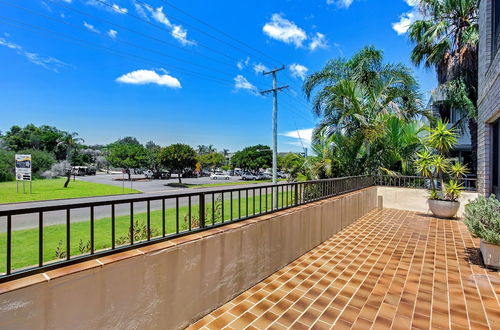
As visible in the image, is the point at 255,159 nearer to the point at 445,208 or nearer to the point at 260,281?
the point at 445,208

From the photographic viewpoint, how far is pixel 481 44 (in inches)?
245

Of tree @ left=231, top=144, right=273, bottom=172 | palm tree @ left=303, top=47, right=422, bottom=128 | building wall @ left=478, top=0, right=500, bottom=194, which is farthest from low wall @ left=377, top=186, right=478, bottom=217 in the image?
tree @ left=231, top=144, right=273, bottom=172

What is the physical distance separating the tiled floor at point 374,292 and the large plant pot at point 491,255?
0.43ft

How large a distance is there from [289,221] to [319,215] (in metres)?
1.02

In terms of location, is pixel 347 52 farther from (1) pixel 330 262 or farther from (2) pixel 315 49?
(1) pixel 330 262

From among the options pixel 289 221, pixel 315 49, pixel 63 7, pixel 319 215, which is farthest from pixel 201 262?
pixel 315 49

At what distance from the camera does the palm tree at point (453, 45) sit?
8562 mm

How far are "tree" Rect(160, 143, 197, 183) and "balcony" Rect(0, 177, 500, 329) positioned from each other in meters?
23.1

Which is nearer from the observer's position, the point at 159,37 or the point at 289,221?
the point at 289,221

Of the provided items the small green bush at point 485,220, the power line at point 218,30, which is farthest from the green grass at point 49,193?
the small green bush at point 485,220

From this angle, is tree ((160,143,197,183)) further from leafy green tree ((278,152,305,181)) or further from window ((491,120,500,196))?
window ((491,120,500,196))

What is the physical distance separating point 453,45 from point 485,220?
29.2 feet

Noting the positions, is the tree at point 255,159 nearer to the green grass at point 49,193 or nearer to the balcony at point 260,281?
the green grass at point 49,193

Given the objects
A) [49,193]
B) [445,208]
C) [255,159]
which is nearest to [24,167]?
[49,193]
